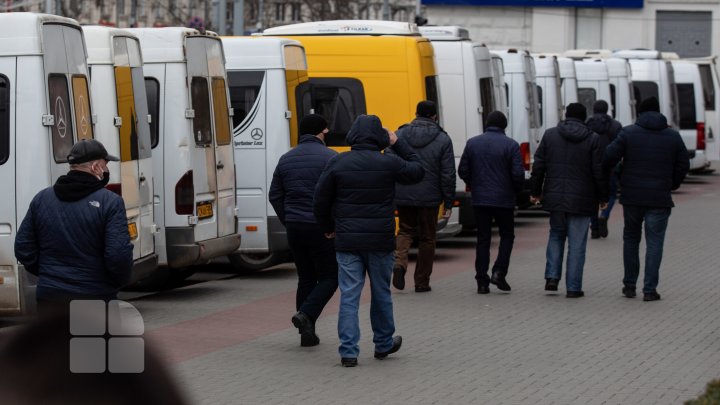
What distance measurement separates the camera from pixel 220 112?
1385cm

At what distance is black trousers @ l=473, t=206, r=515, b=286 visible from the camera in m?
13.1

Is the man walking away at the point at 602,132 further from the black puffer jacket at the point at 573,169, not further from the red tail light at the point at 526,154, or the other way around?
the black puffer jacket at the point at 573,169


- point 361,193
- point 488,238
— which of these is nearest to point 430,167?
point 488,238

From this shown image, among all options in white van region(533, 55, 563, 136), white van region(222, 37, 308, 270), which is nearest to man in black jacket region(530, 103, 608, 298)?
white van region(222, 37, 308, 270)

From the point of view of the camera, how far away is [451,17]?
5141 centimetres

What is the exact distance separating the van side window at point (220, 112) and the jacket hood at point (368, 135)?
14.9ft

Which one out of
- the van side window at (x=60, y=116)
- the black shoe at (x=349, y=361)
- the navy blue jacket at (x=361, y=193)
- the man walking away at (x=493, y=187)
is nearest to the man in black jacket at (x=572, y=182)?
the man walking away at (x=493, y=187)

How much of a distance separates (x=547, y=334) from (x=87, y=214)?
4428mm

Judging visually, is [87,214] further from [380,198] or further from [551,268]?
[551,268]

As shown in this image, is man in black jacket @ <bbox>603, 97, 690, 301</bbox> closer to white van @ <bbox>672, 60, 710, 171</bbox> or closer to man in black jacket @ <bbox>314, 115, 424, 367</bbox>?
man in black jacket @ <bbox>314, 115, 424, 367</bbox>

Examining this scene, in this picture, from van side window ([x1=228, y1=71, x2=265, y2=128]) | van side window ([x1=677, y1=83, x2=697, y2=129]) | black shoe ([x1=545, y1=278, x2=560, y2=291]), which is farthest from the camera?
van side window ([x1=677, y1=83, x2=697, y2=129])

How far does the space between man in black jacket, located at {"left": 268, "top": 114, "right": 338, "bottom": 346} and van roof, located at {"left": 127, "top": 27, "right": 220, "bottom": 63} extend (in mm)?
3186

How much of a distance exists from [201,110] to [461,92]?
5871 mm

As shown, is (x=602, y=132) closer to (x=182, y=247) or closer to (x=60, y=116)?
(x=182, y=247)
